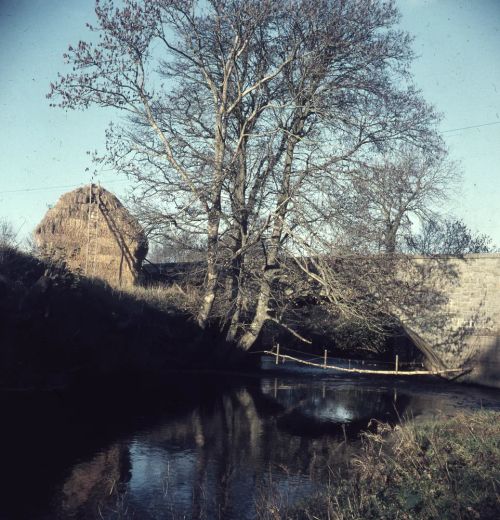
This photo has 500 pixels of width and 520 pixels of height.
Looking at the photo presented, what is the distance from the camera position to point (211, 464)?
432 inches

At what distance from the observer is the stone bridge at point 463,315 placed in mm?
22891

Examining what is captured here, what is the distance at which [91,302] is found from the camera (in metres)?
19.7

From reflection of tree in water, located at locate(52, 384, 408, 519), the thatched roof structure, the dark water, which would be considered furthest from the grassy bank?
the thatched roof structure

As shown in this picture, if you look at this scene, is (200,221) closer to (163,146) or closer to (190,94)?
(163,146)

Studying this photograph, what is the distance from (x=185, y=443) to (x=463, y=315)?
14.2 meters

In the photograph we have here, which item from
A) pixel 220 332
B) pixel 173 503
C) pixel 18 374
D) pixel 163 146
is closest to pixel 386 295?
pixel 220 332

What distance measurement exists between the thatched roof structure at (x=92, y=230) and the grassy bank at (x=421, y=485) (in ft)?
53.2

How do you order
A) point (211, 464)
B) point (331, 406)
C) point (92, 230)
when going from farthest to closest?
point (92, 230) → point (331, 406) → point (211, 464)

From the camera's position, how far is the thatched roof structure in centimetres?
2444

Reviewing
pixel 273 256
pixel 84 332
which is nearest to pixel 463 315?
pixel 273 256

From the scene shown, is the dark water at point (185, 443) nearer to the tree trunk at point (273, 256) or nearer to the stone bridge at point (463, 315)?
the stone bridge at point (463, 315)

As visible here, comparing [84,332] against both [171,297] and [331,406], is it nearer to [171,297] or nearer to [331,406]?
[171,297]

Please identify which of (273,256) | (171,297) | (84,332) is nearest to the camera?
(84,332)

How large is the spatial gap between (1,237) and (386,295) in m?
11.8
